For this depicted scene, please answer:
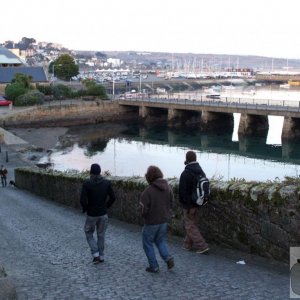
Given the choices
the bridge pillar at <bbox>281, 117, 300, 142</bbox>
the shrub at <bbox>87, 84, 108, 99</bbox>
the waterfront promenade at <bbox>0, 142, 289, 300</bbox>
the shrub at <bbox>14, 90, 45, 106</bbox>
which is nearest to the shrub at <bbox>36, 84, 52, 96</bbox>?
the shrub at <bbox>87, 84, 108, 99</bbox>

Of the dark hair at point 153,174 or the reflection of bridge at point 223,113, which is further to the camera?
the reflection of bridge at point 223,113

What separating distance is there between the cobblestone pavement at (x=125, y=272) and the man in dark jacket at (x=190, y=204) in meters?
0.18

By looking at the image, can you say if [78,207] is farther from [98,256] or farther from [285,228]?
[285,228]

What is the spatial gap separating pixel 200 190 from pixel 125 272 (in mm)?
1686

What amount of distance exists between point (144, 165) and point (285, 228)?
33.1m

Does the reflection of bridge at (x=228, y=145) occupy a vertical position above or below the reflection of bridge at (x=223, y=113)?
below

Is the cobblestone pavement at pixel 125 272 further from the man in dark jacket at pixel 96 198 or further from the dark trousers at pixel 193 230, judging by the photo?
the man in dark jacket at pixel 96 198

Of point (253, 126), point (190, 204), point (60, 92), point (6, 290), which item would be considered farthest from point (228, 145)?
point (6, 290)

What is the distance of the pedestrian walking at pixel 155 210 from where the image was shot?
7477 mm

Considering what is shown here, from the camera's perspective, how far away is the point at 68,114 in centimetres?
6875

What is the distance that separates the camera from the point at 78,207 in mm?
16547

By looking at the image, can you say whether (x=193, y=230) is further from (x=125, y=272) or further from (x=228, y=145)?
(x=228, y=145)

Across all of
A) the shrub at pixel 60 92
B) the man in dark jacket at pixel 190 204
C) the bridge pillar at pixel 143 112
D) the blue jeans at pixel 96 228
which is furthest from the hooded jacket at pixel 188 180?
the shrub at pixel 60 92

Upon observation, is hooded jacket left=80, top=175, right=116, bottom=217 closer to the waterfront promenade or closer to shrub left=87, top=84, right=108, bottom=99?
the waterfront promenade
